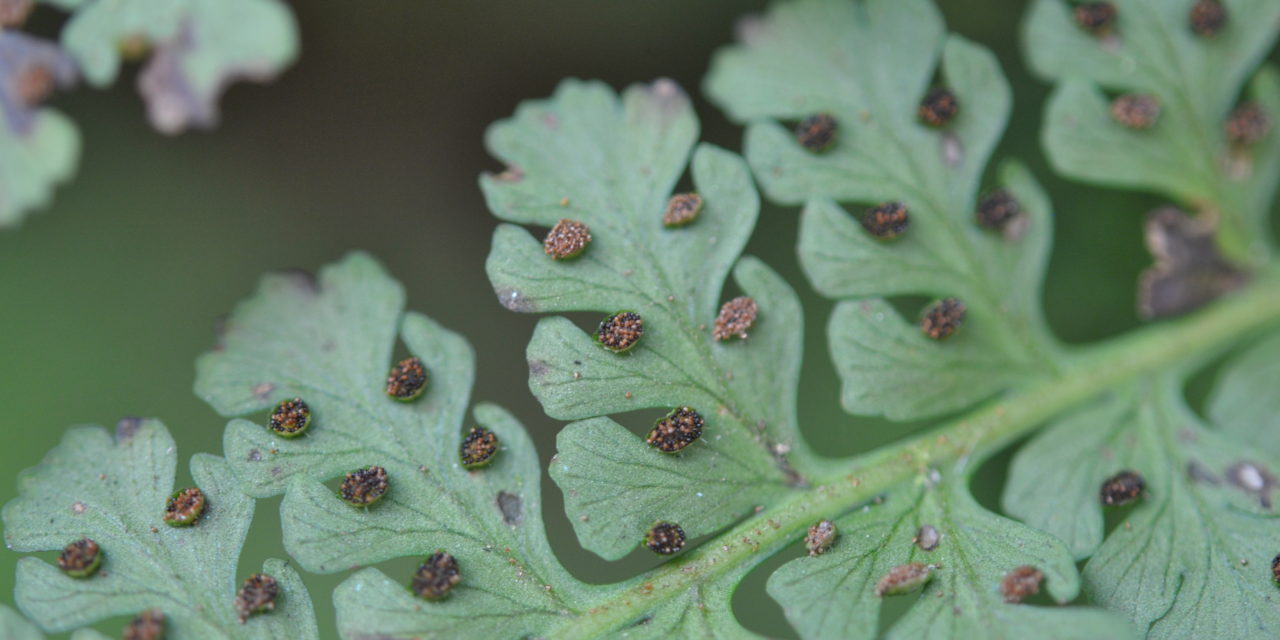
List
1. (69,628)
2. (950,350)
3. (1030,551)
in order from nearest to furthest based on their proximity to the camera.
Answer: (69,628), (1030,551), (950,350)

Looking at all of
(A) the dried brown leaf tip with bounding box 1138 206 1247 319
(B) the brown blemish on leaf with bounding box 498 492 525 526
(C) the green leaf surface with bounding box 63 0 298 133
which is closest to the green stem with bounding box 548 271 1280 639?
(A) the dried brown leaf tip with bounding box 1138 206 1247 319

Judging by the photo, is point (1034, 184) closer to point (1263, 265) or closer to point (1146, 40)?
point (1146, 40)

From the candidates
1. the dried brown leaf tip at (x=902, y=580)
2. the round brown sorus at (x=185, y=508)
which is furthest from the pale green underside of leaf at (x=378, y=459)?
the dried brown leaf tip at (x=902, y=580)

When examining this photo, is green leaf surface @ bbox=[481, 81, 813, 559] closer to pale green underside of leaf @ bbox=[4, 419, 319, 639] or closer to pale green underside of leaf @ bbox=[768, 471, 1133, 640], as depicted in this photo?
pale green underside of leaf @ bbox=[768, 471, 1133, 640]

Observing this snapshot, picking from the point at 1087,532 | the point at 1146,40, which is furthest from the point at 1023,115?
the point at 1087,532

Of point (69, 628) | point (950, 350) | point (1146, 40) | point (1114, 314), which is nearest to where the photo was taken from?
point (69, 628)

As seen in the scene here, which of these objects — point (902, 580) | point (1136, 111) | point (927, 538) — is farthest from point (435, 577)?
point (1136, 111)
